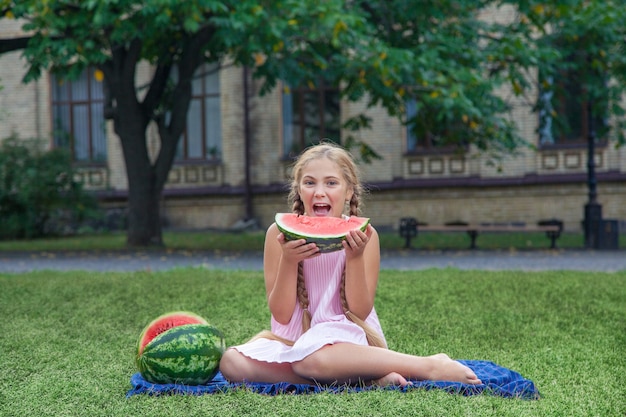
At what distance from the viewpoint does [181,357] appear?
470cm

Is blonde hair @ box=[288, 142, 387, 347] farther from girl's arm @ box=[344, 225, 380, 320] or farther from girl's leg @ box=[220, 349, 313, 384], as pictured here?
girl's leg @ box=[220, 349, 313, 384]

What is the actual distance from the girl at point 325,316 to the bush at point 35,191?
1901 centimetres

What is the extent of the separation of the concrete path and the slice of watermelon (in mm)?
8157

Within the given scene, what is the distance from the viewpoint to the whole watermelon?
15.4 ft

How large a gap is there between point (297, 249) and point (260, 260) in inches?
409

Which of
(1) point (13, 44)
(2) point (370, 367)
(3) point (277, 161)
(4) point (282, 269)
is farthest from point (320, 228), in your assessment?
(3) point (277, 161)

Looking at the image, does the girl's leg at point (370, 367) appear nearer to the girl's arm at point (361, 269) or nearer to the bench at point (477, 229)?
the girl's arm at point (361, 269)

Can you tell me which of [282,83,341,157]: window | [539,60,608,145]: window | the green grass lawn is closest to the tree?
[539,60,608,145]: window

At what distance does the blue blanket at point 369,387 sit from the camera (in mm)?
4453

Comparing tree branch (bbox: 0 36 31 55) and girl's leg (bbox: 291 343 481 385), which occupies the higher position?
tree branch (bbox: 0 36 31 55)

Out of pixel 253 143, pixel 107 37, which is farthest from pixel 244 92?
pixel 107 37

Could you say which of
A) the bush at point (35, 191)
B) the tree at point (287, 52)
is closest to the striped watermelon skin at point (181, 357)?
the tree at point (287, 52)

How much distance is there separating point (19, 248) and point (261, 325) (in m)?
13.4

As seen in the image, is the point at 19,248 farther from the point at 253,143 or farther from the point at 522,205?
the point at 522,205
